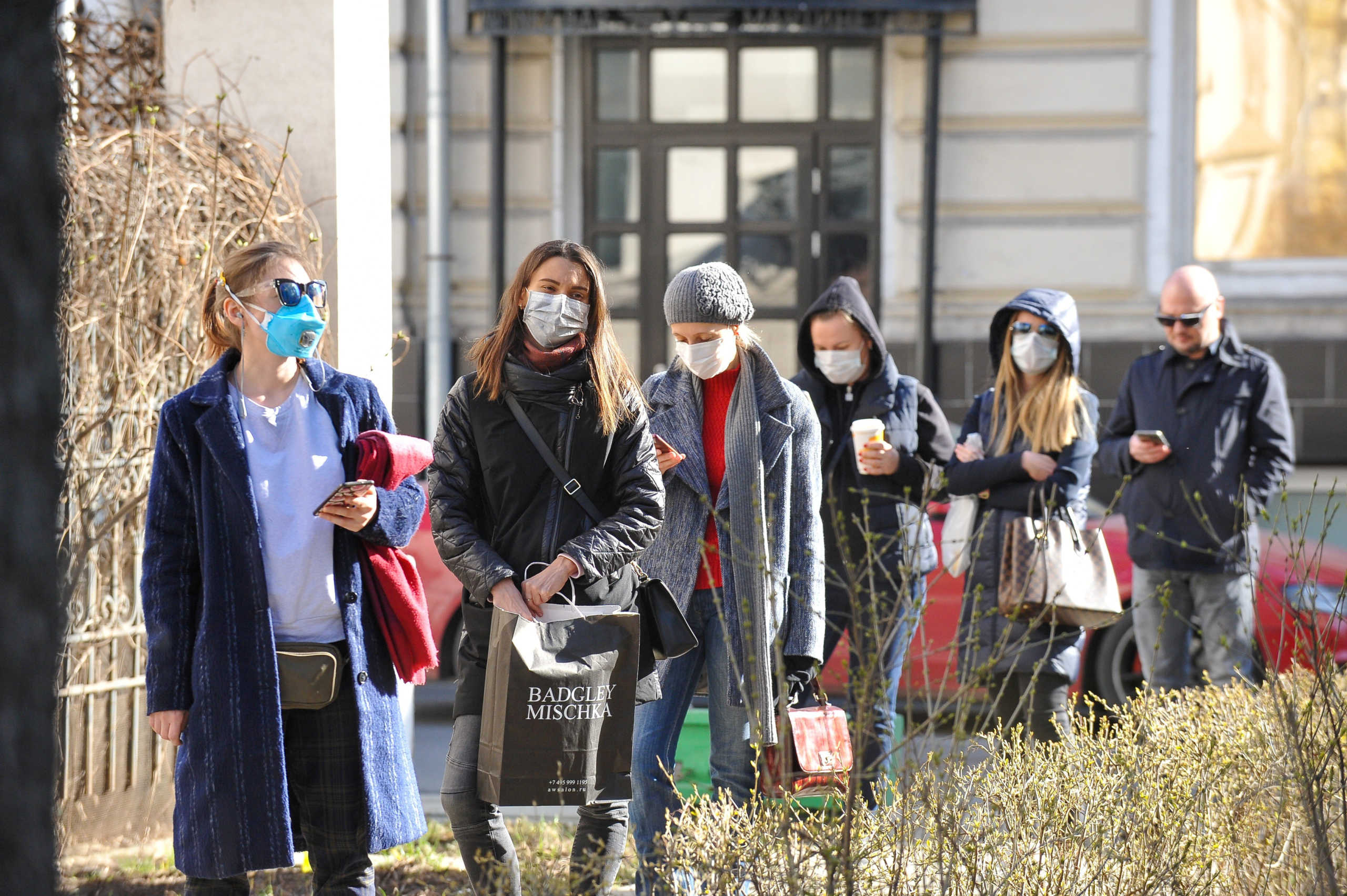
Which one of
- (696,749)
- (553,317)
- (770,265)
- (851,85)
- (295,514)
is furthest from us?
(770,265)

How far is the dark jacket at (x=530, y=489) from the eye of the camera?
3.30 metres

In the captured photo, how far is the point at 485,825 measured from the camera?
10.7 ft

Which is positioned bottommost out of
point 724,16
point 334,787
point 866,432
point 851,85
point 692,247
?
point 334,787

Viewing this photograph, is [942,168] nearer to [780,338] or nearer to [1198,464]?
[780,338]

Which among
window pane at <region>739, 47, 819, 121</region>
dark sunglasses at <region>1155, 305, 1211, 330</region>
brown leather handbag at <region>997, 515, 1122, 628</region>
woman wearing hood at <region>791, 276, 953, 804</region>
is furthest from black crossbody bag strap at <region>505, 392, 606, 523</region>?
window pane at <region>739, 47, 819, 121</region>

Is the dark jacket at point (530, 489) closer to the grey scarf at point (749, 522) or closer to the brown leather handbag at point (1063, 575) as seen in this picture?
the grey scarf at point (749, 522)

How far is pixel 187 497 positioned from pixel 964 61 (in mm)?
8773

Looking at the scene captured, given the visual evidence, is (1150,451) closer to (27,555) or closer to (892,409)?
(892,409)

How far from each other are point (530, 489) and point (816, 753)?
0.92m

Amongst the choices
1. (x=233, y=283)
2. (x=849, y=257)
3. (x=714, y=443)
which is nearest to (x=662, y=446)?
(x=714, y=443)

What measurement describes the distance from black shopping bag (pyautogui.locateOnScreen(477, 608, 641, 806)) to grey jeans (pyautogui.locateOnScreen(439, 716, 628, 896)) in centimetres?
7

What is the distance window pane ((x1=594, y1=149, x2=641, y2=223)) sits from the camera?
36.8ft

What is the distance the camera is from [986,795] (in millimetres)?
3191

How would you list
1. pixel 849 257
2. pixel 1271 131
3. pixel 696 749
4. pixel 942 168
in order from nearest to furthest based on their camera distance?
1. pixel 696 749
2. pixel 942 168
3. pixel 1271 131
4. pixel 849 257
